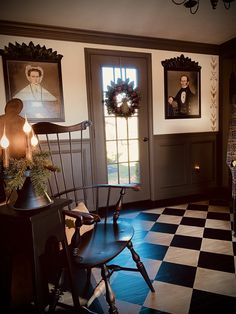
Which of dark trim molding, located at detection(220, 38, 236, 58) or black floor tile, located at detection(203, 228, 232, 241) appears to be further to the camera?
dark trim molding, located at detection(220, 38, 236, 58)

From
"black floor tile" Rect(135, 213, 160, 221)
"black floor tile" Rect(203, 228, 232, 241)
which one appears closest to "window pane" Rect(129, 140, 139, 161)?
"black floor tile" Rect(135, 213, 160, 221)

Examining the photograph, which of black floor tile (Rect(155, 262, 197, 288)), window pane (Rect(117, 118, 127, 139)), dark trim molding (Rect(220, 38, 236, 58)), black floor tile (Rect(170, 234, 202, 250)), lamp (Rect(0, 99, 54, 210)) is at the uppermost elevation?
dark trim molding (Rect(220, 38, 236, 58))

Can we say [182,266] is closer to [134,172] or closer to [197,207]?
[197,207]

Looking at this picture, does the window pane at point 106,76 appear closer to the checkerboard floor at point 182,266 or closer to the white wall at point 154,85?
the white wall at point 154,85

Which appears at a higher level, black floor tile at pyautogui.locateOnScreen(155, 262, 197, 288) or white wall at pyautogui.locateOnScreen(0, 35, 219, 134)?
white wall at pyautogui.locateOnScreen(0, 35, 219, 134)

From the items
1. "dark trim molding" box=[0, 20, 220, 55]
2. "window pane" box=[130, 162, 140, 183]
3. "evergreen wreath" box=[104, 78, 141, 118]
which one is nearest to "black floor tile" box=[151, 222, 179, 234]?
"window pane" box=[130, 162, 140, 183]

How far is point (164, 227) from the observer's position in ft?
8.41

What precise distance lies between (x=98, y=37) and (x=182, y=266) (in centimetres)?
264

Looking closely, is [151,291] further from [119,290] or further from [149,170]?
[149,170]

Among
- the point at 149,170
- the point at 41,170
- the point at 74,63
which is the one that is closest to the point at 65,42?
the point at 74,63

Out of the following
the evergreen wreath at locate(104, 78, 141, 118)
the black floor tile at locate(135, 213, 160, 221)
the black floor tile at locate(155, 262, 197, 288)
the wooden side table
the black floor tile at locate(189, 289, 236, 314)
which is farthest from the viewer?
the evergreen wreath at locate(104, 78, 141, 118)

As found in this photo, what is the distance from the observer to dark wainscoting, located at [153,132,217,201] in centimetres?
333

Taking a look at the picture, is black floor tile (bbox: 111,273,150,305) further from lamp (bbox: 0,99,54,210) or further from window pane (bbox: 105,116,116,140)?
window pane (bbox: 105,116,116,140)

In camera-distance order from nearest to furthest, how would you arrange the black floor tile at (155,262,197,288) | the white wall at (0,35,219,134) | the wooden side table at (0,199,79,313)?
the wooden side table at (0,199,79,313) → the black floor tile at (155,262,197,288) → the white wall at (0,35,219,134)
